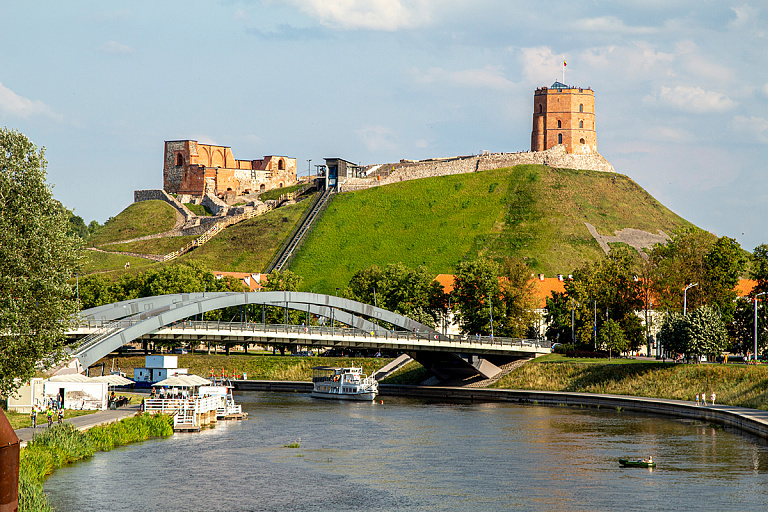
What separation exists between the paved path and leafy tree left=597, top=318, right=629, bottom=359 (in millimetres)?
43051

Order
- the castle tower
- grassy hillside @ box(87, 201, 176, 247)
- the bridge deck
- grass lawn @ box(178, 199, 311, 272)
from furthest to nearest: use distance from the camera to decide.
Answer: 1. grassy hillside @ box(87, 201, 176, 247)
2. the castle tower
3. grass lawn @ box(178, 199, 311, 272)
4. the bridge deck

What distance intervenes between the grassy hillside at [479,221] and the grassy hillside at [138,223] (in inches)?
1262

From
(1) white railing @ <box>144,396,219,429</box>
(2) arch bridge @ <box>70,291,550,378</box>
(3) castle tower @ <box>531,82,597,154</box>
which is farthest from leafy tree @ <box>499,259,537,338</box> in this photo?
(3) castle tower @ <box>531,82,597,154</box>

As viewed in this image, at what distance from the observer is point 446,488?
35750mm

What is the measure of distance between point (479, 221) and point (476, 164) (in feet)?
73.8

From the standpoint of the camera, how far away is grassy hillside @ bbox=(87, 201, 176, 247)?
515 feet

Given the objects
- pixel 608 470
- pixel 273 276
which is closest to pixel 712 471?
pixel 608 470

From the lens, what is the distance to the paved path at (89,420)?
39.7 m

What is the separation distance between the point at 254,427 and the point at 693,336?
33.8m

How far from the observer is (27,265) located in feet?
114

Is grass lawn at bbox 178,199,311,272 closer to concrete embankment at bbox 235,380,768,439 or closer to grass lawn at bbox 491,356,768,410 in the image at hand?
concrete embankment at bbox 235,380,768,439

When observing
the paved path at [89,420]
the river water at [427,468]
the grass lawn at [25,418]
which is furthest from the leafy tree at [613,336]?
the grass lawn at [25,418]

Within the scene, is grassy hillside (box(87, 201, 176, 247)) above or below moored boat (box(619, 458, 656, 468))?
above

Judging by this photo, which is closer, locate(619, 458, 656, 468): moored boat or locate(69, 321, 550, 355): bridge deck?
locate(619, 458, 656, 468): moored boat
